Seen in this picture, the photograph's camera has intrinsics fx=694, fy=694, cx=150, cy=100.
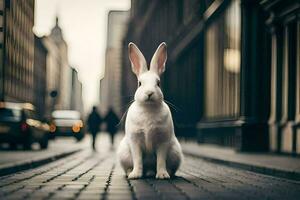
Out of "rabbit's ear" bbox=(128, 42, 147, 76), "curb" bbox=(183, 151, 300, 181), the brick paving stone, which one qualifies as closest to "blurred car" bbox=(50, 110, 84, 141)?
"curb" bbox=(183, 151, 300, 181)

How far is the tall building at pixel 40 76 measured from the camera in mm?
114463

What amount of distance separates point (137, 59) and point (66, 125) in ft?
92.9

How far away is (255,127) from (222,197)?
38.3 ft

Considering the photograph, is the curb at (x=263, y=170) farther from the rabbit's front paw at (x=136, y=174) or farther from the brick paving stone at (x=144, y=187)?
the rabbit's front paw at (x=136, y=174)

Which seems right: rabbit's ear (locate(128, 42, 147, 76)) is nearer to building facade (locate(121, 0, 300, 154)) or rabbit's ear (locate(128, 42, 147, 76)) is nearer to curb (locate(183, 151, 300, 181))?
curb (locate(183, 151, 300, 181))

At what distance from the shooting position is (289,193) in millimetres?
7836

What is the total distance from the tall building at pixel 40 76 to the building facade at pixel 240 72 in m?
78.2

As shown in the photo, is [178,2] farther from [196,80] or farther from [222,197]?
[222,197]

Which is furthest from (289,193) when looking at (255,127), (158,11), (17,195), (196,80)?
(158,11)

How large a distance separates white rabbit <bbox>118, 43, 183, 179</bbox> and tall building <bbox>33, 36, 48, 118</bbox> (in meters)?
103

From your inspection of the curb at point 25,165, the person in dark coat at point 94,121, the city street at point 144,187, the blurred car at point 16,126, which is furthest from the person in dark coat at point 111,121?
the city street at point 144,187

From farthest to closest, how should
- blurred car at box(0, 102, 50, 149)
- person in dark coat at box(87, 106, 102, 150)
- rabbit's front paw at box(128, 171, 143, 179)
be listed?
person in dark coat at box(87, 106, 102, 150) < blurred car at box(0, 102, 50, 149) < rabbit's front paw at box(128, 171, 143, 179)

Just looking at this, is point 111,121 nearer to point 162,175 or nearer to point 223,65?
point 223,65

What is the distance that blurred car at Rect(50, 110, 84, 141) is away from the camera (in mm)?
37000
